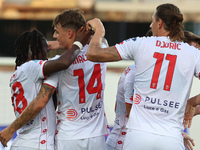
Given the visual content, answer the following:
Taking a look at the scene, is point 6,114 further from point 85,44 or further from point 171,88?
point 171,88

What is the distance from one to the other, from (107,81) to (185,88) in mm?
5320

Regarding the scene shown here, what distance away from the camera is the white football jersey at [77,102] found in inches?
111

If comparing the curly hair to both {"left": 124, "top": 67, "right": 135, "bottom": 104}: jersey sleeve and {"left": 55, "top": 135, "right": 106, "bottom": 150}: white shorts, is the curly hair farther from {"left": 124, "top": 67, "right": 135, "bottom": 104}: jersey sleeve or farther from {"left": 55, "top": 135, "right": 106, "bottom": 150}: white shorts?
{"left": 55, "top": 135, "right": 106, "bottom": 150}: white shorts

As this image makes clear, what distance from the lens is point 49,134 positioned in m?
2.79

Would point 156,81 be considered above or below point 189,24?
above

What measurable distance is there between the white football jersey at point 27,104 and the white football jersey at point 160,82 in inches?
23.0

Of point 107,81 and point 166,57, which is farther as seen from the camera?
point 107,81

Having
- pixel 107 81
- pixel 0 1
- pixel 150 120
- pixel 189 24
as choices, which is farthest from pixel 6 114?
pixel 0 1

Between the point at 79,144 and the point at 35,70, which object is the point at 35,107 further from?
the point at 79,144

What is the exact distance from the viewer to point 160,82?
255 cm

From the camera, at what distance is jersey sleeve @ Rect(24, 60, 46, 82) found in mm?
2729

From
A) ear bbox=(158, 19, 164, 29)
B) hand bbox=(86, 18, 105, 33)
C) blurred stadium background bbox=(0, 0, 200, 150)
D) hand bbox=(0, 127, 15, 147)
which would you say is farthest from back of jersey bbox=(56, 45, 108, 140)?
blurred stadium background bbox=(0, 0, 200, 150)

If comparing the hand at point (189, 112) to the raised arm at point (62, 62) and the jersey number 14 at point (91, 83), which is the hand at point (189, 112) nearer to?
the jersey number 14 at point (91, 83)

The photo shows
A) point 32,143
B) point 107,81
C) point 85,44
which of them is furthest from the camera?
point 107,81
